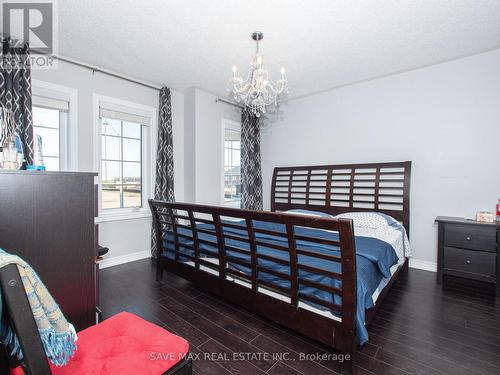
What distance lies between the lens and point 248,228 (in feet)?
6.49

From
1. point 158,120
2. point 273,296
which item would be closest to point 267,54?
point 158,120

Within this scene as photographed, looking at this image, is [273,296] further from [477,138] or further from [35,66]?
[35,66]

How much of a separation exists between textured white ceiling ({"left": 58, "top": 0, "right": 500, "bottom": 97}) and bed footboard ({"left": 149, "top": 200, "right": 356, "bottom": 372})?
176 cm

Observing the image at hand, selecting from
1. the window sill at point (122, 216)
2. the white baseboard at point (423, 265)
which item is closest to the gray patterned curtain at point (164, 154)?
the window sill at point (122, 216)

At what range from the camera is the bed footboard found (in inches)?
62.1

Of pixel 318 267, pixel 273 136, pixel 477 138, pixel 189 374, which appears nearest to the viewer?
pixel 189 374

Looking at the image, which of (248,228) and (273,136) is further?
(273,136)

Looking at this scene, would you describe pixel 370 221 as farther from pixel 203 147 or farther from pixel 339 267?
pixel 203 147

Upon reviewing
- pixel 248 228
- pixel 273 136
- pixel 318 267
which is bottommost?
pixel 318 267

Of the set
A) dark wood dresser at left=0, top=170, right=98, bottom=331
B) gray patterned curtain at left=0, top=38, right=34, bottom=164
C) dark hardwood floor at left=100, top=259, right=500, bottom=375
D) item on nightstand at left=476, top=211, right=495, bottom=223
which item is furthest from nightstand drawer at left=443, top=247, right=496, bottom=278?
gray patterned curtain at left=0, top=38, right=34, bottom=164

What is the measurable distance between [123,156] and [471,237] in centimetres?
452

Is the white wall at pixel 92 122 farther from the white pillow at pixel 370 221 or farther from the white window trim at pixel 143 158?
the white pillow at pixel 370 221

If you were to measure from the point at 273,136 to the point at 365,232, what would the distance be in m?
2.67

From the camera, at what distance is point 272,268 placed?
6.52ft
